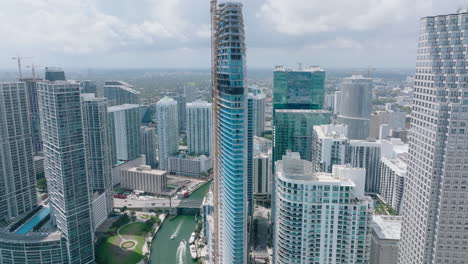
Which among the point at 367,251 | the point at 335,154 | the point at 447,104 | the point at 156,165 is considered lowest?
the point at 156,165

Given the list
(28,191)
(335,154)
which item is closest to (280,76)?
(335,154)

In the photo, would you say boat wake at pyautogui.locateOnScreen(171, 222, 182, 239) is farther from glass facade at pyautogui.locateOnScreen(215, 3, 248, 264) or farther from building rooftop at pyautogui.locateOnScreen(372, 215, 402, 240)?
building rooftop at pyautogui.locateOnScreen(372, 215, 402, 240)

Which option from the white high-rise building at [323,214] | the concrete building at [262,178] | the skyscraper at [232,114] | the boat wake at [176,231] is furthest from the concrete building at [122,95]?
the white high-rise building at [323,214]

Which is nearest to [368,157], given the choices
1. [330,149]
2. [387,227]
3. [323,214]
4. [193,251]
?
[330,149]

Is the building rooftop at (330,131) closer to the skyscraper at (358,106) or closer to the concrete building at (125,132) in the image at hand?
the skyscraper at (358,106)

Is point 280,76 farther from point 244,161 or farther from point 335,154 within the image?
point 244,161

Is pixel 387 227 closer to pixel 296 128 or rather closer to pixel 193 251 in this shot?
pixel 296 128

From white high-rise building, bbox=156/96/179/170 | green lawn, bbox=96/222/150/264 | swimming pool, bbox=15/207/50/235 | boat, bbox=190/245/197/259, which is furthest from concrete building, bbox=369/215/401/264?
white high-rise building, bbox=156/96/179/170
